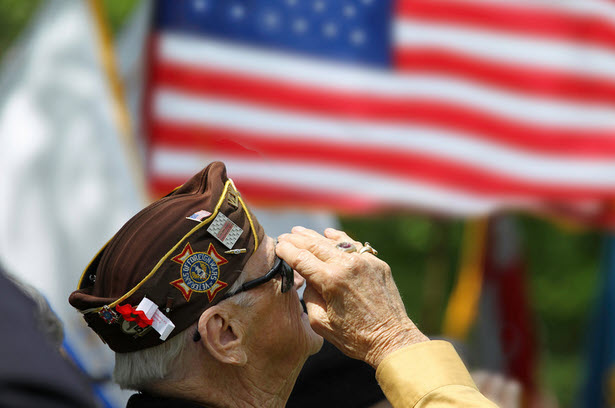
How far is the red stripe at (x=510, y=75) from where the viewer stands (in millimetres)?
6129

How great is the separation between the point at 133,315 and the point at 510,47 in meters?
5.08

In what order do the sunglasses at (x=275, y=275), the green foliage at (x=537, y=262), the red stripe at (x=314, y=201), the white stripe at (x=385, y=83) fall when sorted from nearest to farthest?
the sunglasses at (x=275, y=275), the red stripe at (x=314, y=201), the white stripe at (x=385, y=83), the green foliage at (x=537, y=262)

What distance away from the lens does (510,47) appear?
6.15 metres

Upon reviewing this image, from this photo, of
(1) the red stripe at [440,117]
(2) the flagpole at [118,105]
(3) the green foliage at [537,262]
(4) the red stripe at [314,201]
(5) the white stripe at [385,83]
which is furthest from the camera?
(3) the green foliage at [537,262]

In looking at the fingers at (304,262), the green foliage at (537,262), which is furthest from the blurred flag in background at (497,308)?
the green foliage at (537,262)

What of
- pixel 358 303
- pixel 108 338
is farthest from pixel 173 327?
pixel 358 303

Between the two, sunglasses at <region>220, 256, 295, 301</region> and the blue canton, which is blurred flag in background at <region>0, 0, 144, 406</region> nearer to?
the blue canton

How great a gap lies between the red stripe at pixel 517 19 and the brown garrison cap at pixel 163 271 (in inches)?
177

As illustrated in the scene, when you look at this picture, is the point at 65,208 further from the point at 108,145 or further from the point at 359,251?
the point at 359,251

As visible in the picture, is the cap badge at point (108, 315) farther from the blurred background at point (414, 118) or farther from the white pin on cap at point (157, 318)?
the blurred background at point (414, 118)

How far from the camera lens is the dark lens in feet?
6.84

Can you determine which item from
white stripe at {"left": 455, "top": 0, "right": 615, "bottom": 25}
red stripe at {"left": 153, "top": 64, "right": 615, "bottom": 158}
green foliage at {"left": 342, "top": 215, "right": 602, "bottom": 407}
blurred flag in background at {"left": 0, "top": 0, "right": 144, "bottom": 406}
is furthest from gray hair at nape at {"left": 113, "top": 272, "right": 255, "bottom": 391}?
green foliage at {"left": 342, "top": 215, "right": 602, "bottom": 407}

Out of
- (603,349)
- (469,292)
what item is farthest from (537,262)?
(469,292)

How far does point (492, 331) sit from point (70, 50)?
3.91 m
